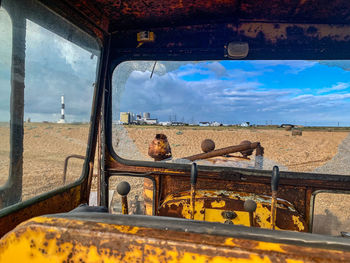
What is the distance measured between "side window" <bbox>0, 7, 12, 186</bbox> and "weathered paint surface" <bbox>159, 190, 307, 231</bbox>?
4.01ft

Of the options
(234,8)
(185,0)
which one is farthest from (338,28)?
(185,0)

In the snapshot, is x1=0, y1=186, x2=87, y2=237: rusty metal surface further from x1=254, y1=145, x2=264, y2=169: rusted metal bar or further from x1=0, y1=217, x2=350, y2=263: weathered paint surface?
x1=254, y1=145, x2=264, y2=169: rusted metal bar

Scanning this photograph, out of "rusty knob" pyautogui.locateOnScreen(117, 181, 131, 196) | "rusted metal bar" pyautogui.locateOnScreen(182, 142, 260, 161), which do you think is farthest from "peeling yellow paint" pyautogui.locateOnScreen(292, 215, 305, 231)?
"rusty knob" pyautogui.locateOnScreen(117, 181, 131, 196)

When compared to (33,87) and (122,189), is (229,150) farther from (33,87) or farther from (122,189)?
(33,87)

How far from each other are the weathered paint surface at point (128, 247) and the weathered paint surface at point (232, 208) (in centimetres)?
124

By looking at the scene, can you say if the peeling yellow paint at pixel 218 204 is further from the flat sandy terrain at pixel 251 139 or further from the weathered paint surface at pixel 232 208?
the flat sandy terrain at pixel 251 139

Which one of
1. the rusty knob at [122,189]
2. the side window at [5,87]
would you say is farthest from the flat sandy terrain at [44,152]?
the rusty knob at [122,189]

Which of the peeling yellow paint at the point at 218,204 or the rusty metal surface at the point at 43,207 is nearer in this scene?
the rusty metal surface at the point at 43,207

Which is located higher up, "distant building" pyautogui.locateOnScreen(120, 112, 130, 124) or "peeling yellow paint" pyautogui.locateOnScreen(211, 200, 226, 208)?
"distant building" pyautogui.locateOnScreen(120, 112, 130, 124)

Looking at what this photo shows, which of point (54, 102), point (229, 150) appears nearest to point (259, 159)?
point (229, 150)

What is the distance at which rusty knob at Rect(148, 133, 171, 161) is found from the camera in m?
2.23

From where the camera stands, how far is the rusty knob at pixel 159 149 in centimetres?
223

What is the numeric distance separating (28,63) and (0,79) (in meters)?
0.18

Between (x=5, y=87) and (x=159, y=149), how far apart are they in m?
1.38
